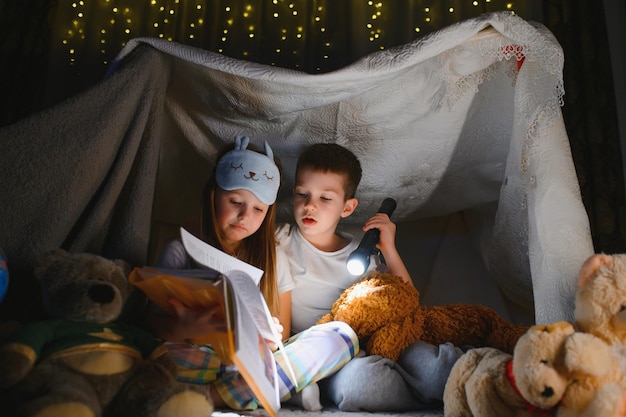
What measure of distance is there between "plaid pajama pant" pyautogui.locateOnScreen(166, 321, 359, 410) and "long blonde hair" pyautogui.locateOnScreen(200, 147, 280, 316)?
0.20 m

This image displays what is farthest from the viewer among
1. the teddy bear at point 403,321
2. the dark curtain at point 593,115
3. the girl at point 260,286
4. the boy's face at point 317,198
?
the dark curtain at point 593,115

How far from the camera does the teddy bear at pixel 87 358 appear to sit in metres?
0.80

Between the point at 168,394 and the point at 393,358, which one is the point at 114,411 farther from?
the point at 393,358

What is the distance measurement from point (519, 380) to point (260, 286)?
0.72 meters

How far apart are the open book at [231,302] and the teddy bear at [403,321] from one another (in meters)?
0.32

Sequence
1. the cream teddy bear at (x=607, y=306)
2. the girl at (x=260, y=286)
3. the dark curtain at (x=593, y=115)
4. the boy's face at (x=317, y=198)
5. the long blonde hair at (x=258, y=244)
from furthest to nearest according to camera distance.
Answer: the dark curtain at (x=593, y=115), the boy's face at (x=317, y=198), the long blonde hair at (x=258, y=244), the girl at (x=260, y=286), the cream teddy bear at (x=607, y=306)

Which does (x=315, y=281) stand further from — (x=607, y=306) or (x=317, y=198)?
(x=607, y=306)

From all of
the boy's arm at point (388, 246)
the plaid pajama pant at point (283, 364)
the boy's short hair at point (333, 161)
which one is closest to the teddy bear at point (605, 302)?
the plaid pajama pant at point (283, 364)

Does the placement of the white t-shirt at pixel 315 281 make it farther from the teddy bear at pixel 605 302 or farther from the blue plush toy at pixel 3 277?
the blue plush toy at pixel 3 277

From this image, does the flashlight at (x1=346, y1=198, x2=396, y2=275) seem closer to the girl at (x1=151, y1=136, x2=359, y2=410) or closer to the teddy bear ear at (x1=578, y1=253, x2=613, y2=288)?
the girl at (x1=151, y1=136, x2=359, y2=410)

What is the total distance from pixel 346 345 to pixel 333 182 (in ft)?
1.46

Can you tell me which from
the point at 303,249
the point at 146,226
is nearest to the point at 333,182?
the point at 303,249

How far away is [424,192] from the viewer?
70.7 inches

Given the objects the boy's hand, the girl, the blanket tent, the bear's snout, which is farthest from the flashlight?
the bear's snout
